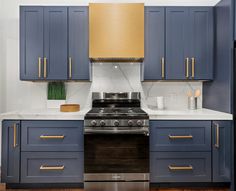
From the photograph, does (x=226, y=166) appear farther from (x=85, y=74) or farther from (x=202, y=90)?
(x=85, y=74)

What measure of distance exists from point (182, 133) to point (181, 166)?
363 mm

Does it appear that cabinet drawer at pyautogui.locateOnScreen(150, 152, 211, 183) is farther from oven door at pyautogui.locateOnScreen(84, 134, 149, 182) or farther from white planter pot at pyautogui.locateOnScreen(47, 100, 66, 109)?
white planter pot at pyautogui.locateOnScreen(47, 100, 66, 109)

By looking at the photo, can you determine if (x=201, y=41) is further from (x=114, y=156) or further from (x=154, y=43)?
(x=114, y=156)

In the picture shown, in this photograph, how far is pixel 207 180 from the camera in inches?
94.6

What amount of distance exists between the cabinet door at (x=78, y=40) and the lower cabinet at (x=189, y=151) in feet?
3.66

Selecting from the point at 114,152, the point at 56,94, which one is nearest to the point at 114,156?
the point at 114,152

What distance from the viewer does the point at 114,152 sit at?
2.30 metres

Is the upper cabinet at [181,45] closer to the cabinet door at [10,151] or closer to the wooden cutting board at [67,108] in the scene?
the wooden cutting board at [67,108]

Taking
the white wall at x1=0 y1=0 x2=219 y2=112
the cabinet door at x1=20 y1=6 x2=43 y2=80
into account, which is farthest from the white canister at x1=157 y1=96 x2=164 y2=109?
the cabinet door at x1=20 y1=6 x2=43 y2=80

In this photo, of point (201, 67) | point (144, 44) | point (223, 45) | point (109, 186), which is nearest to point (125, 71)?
point (144, 44)

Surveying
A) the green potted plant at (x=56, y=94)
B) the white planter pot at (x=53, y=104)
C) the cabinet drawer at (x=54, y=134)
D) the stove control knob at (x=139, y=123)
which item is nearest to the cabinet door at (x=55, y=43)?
the green potted plant at (x=56, y=94)

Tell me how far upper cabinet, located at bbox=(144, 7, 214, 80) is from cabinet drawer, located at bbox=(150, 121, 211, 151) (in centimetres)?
61

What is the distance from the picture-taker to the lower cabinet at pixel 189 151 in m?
2.38

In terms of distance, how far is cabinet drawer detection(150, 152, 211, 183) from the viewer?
2.39 meters
